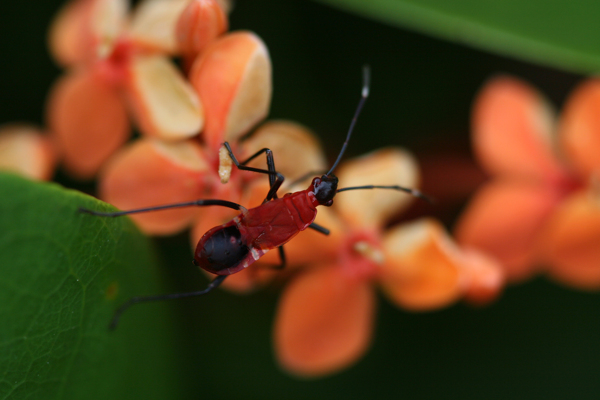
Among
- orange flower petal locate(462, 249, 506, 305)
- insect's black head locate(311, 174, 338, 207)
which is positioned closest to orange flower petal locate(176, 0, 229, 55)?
insect's black head locate(311, 174, 338, 207)

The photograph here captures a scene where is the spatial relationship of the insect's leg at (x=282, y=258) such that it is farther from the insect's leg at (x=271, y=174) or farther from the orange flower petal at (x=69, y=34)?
the orange flower petal at (x=69, y=34)

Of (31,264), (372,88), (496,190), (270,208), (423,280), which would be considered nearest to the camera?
(31,264)

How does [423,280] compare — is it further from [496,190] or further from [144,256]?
[144,256]

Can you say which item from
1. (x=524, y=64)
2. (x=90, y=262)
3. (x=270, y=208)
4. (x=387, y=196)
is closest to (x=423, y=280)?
(x=387, y=196)

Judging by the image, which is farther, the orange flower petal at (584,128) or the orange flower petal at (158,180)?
the orange flower petal at (584,128)

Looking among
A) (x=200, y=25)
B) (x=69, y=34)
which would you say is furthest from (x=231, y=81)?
(x=69, y=34)

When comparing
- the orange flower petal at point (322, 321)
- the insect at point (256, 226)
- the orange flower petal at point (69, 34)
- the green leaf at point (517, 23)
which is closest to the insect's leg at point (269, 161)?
the insect at point (256, 226)
